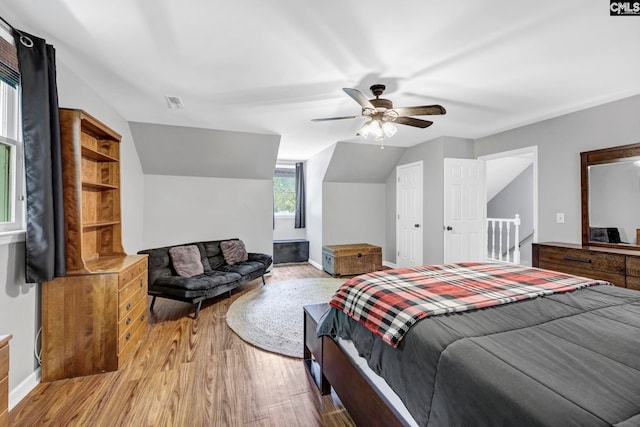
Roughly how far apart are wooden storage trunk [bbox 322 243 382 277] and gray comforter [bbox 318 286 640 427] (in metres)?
3.45

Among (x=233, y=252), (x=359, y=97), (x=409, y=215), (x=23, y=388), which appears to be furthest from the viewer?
(x=409, y=215)

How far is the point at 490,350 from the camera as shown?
3.10 ft

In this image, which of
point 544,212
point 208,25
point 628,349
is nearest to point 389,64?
point 208,25

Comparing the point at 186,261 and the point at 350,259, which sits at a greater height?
the point at 186,261

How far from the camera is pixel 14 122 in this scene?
6.23ft

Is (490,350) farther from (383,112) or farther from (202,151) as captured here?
(202,151)

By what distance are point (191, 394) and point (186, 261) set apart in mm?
2044

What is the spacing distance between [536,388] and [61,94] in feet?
11.0

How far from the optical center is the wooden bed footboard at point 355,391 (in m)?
1.24

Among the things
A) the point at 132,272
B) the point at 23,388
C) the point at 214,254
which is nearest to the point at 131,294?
the point at 132,272

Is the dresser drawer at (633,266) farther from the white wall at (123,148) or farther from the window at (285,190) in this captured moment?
the window at (285,190)

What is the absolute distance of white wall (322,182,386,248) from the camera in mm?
5473

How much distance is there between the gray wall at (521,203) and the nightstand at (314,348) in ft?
16.4

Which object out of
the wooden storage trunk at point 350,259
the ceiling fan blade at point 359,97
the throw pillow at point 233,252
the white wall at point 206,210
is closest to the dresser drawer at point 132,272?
the throw pillow at point 233,252
